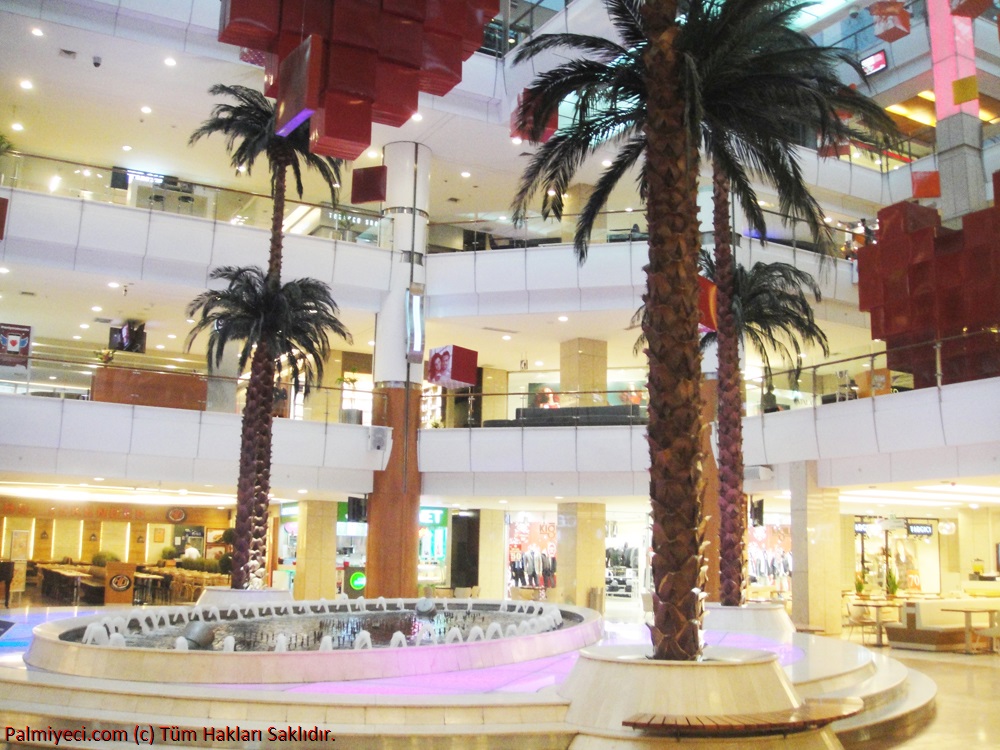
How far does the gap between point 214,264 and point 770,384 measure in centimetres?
1315

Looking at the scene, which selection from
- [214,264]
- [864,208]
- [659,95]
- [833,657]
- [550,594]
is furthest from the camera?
[864,208]

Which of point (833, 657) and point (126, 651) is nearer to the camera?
point (126, 651)

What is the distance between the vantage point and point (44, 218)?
20422 millimetres

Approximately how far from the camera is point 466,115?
23016 mm

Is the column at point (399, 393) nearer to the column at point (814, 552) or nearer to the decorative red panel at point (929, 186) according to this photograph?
the column at point (814, 552)

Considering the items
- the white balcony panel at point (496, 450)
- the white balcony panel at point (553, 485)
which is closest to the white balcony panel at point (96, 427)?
the white balcony panel at point (496, 450)

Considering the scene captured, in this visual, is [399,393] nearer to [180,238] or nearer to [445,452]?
[445,452]

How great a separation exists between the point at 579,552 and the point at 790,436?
26.8ft

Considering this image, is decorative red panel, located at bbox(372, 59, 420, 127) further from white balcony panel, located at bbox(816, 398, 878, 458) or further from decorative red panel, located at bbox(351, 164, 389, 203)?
white balcony panel, located at bbox(816, 398, 878, 458)

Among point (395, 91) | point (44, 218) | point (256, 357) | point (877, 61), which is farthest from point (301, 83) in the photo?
point (877, 61)

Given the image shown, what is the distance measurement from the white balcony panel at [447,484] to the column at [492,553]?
7.26 metres

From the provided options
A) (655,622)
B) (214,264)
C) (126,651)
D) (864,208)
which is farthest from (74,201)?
(864,208)

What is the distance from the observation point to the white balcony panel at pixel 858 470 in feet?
58.4

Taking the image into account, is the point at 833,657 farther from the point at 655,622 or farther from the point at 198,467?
the point at 198,467
